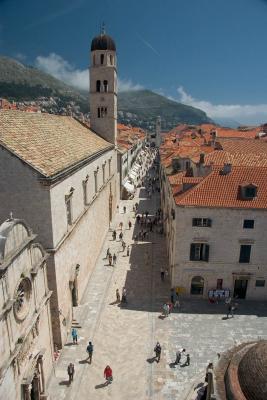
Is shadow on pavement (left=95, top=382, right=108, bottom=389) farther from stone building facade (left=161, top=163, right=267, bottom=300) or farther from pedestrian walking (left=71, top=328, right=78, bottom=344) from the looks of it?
stone building facade (left=161, top=163, right=267, bottom=300)

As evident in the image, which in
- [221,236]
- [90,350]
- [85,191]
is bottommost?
[90,350]

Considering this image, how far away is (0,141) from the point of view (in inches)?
645

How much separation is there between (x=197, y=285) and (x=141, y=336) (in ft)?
21.9

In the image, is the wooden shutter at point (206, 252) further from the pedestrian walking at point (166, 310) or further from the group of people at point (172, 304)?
the pedestrian walking at point (166, 310)

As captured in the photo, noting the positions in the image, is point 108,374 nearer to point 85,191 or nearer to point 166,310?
point 166,310

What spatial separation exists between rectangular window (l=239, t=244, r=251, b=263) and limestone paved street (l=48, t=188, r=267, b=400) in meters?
3.55

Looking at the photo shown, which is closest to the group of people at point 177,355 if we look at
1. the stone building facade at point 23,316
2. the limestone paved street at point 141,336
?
the limestone paved street at point 141,336

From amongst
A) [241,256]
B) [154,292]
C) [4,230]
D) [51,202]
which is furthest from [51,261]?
[241,256]

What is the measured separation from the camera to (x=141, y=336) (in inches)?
834

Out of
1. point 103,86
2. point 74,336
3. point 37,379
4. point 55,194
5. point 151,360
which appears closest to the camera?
point 37,379

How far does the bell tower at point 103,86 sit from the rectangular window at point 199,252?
78.2 ft

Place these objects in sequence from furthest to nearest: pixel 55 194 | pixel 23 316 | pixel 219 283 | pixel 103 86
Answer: pixel 103 86, pixel 219 283, pixel 55 194, pixel 23 316

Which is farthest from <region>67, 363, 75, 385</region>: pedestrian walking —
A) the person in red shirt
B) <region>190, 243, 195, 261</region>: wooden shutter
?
<region>190, 243, 195, 261</region>: wooden shutter

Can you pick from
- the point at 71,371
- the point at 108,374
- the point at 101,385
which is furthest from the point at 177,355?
the point at 71,371
